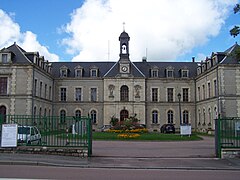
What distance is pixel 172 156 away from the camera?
15.5 metres

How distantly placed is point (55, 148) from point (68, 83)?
3386 centimetres

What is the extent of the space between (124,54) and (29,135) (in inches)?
1338

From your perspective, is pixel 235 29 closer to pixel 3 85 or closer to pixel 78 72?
pixel 3 85

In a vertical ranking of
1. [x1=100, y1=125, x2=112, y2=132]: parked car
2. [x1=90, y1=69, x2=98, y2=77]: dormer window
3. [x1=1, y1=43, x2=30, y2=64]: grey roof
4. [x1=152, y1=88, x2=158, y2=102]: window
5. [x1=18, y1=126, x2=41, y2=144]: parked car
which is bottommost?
[x1=100, y1=125, x2=112, y2=132]: parked car

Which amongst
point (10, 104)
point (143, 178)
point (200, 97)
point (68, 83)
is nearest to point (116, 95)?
point (68, 83)

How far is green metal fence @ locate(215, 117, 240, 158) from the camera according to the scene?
48.0ft

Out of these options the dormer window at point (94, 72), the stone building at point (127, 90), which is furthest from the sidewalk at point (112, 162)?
the dormer window at point (94, 72)

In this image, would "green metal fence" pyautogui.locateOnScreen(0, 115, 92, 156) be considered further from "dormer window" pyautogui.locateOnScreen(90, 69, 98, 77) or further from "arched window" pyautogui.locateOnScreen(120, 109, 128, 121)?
"dormer window" pyautogui.locateOnScreen(90, 69, 98, 77)

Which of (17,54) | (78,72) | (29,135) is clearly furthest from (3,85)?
(29,135)

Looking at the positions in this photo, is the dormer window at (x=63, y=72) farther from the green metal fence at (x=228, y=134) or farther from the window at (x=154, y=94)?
the green metal fence at (x=228, y=134)

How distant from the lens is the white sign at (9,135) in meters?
14.5

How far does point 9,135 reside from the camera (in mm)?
14547

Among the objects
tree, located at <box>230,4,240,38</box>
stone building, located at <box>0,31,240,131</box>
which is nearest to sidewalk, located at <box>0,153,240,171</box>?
tree, located at <box>230,4,240,38</box>

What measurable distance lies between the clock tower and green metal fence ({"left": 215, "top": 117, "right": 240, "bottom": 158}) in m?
32.3
